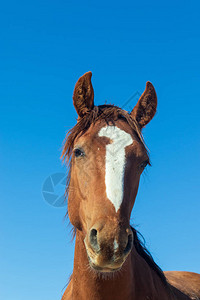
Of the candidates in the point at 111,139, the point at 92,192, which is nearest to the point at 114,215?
the point at 92,192

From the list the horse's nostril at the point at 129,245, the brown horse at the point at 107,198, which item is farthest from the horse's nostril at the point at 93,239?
the horse's nostril at the point at 129,245

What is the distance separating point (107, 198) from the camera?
3193 mm

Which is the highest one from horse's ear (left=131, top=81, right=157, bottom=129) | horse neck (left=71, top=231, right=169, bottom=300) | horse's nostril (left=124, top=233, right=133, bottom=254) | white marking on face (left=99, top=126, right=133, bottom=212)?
horse's ear (left=131, top=81, right=157, bottom=129)

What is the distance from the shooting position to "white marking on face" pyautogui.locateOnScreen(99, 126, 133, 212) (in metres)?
3.22

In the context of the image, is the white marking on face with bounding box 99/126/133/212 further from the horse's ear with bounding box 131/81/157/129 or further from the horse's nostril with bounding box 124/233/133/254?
the horse's ear with bounding box 131/81/157/129

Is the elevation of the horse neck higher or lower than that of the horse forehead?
lower

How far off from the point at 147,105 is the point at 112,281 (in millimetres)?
2237

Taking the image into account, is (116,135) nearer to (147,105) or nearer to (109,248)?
(147,105)

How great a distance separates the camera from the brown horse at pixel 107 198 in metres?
3.02

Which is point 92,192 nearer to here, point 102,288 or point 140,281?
point 102,288

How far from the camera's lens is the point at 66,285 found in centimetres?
473

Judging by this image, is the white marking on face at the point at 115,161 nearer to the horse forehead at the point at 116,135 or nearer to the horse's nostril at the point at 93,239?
the horse forehead at the point at 116,135

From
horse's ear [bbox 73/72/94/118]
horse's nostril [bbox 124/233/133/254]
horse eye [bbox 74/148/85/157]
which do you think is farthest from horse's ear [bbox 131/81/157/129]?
horse's nostril [bbox 124/233/133/254]

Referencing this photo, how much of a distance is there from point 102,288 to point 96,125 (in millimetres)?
1732
